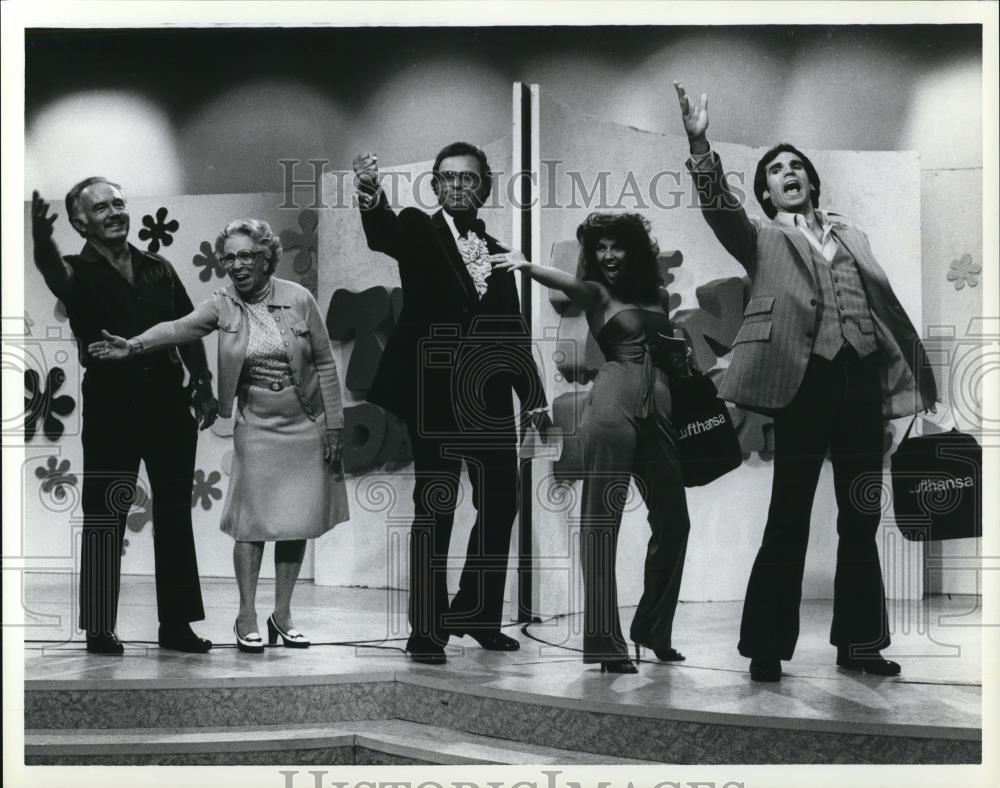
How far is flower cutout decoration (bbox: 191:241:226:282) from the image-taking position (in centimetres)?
424

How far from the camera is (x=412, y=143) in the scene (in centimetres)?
422

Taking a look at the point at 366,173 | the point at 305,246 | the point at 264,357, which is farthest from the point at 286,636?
the point at 366,173

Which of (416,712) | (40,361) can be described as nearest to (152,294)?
(40,361)

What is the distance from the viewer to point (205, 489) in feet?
14.0

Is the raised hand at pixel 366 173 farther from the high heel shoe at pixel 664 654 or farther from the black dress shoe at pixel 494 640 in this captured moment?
the high heel shoe at pixel 664 654

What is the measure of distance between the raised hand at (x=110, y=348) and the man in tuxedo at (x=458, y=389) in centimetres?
90

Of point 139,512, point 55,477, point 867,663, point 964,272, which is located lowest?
point 867,663

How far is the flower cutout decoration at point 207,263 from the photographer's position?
4242 mm

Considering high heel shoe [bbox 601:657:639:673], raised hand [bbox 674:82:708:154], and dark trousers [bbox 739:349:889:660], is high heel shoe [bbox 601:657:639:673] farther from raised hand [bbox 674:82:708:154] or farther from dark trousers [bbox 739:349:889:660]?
raised hand [bbox 674:82:708:154]

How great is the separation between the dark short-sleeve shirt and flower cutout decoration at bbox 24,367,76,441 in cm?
10

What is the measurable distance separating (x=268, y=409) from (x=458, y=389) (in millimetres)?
661

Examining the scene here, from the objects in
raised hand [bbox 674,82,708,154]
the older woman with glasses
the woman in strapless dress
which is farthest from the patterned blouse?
raised hand [bbox 674,82,708,154]

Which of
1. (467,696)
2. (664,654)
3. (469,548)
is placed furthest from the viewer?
(469,548)

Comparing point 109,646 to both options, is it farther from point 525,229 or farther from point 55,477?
point 525,229
